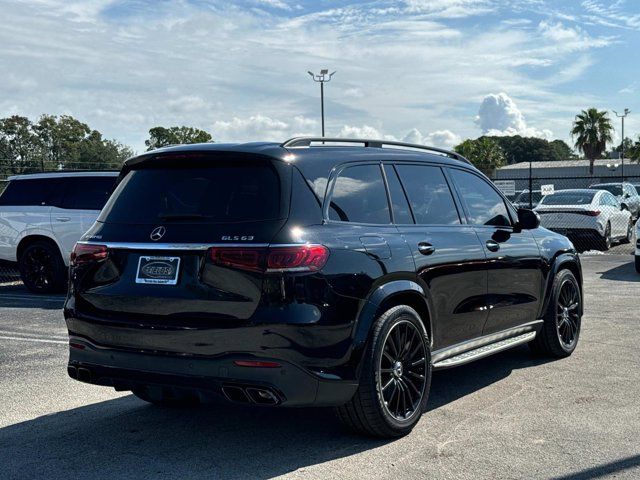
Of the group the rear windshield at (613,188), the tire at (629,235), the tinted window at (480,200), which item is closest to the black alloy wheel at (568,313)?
the tinted window at (480,200)

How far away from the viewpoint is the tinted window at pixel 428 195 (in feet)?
18.3

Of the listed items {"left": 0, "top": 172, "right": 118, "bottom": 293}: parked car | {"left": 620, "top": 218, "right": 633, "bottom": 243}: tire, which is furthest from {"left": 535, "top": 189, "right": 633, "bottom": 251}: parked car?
{"left": 0, "top": 172, "right": 118, "bottom": 293}: parked car

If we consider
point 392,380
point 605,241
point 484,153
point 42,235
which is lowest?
point 605,241

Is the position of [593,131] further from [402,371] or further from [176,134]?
[402,371]

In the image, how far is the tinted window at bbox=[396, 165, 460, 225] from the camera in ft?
18.3

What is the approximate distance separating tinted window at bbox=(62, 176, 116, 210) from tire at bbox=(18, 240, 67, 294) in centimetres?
81

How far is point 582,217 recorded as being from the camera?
745 inches

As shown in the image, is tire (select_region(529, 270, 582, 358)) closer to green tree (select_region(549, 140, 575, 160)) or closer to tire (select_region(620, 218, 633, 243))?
tire (select_region(620, 218, 633, 243))

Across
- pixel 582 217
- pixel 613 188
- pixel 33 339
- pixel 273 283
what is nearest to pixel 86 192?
pixel 33 339

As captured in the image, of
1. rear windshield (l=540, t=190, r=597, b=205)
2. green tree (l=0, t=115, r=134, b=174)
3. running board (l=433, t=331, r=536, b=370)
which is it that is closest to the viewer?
running board (l=433, t=331, r=536, b=370)

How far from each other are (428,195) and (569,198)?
49.1ft

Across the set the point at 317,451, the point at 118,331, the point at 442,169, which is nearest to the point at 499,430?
the point at 317,451

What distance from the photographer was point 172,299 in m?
4.48

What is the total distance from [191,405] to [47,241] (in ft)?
26.9
